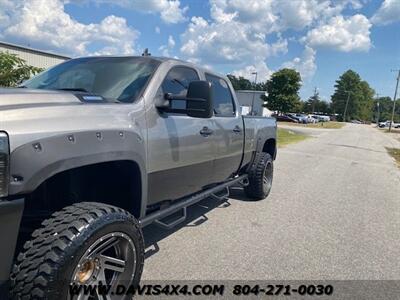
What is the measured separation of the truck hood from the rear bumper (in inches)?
21.6

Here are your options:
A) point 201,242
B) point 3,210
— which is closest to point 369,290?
point 201,242

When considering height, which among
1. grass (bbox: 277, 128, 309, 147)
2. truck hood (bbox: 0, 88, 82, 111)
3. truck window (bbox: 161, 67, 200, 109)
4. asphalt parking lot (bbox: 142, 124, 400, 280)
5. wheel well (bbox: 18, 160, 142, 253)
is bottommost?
grass (bbox: 277, 128, 309, 147)

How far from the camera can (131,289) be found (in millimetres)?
3004

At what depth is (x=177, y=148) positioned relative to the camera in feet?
12.3

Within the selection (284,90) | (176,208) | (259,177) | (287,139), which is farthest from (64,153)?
(284,90)

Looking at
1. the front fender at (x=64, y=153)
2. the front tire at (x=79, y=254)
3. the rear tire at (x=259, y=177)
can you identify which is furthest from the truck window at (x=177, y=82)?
the rear tire at (x=259, y=177)

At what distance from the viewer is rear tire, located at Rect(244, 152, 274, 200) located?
21.6 ft

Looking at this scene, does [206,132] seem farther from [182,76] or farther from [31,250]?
[31,250]

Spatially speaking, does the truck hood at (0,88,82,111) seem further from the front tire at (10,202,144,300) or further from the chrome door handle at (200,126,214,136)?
the chrome door handle at (200,126,214,136)

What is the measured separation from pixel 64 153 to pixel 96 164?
0.54 m

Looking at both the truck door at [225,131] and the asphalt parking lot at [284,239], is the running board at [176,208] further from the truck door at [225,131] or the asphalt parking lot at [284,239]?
the asphalt parking lot at [284,239]

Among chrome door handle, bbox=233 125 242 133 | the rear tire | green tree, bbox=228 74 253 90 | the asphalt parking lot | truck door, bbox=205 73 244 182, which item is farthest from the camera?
green tree, bbox=228 74 253 90

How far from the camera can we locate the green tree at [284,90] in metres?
68.5

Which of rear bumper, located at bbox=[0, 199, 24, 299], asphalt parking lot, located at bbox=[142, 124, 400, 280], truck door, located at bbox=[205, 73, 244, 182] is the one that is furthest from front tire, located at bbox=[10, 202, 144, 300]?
truck door, located at bbox=[205, 73, 244, 182]
